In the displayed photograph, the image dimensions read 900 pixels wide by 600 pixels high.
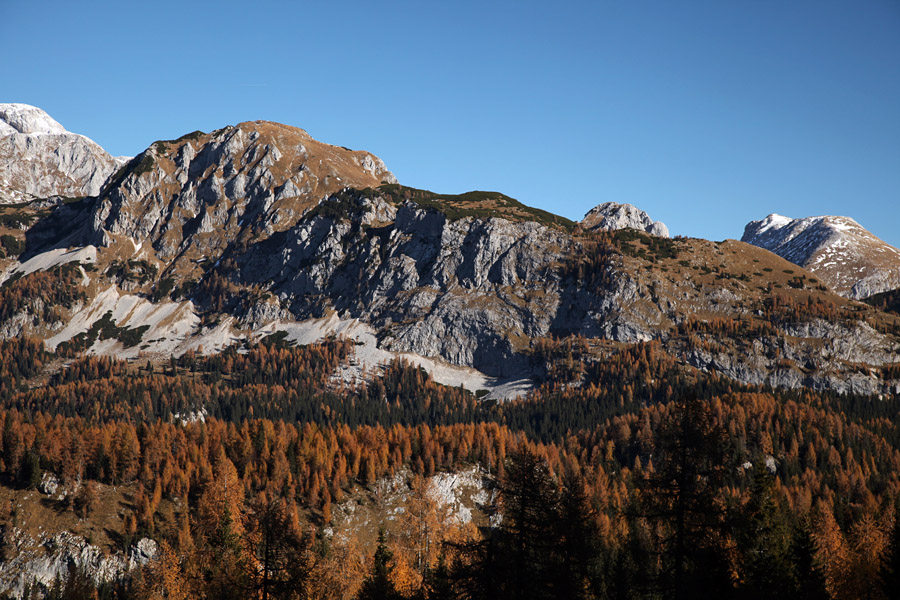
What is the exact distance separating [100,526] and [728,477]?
11752cm

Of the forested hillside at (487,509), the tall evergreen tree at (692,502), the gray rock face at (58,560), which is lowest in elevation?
the gray rock face at (58,560)

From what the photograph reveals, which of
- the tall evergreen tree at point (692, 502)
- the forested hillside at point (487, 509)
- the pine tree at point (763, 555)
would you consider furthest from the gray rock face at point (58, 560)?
the tall evergreen tree at point (692, 502)

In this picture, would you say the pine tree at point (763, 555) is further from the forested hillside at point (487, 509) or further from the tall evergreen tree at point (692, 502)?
the tall evergreen tree at point (692, 502)

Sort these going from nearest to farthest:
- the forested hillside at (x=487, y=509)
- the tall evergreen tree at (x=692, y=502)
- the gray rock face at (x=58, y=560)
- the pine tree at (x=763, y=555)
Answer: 1. the tall evergreen tree at (x=692, y=502)
2. the forested hillside at (x=487, y=509)
3. the pine tree at (x=763, y=555)
4. the gray rock face at (x=58, y=560)

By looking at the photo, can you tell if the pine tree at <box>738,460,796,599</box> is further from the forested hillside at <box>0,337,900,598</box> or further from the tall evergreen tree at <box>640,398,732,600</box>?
the tall evergreen tree at <box>640,398,732,600</box>

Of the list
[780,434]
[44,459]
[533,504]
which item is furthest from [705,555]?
[780,434]

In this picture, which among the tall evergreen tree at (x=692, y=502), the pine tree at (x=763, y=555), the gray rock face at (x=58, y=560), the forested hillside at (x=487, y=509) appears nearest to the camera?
the tall evergreen tree at (x=692, y=502)

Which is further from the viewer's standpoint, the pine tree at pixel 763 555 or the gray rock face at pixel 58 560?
the gray rock face at pixel 58 560

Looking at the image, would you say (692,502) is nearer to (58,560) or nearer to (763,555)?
(763,555)

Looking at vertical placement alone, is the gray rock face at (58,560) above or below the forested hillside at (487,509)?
below

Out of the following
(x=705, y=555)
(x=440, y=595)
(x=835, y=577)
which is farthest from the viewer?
(x=835, y=577)

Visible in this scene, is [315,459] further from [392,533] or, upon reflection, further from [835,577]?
[835,577]

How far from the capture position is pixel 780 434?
19125 centimetres

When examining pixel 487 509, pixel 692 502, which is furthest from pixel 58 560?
pixel 692 502
